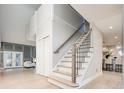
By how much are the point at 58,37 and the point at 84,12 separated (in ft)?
6.08

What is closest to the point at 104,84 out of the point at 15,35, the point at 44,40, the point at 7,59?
the point at 44,40

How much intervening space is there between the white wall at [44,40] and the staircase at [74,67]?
0.68 meters

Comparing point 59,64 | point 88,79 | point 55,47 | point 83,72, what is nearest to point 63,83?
point 83,72

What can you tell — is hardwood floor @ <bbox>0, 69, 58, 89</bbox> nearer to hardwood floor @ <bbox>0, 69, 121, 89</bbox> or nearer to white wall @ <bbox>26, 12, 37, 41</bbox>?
hardwood floor @ <bbox>0, 69, 121, 89</bbox>

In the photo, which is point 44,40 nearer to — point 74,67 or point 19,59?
point 74,67

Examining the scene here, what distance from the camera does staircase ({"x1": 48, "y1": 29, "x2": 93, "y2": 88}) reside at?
10.2 feet

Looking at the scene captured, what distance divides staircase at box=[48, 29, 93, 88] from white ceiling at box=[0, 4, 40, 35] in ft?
14.6

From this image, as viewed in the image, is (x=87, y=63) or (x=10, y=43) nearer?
(x=87, y=63)

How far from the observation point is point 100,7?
324 centimetres

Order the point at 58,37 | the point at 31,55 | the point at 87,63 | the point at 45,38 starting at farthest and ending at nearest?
the point at 31,55 → the point at 45,38 → the point at 58,37 → the point at 87,63

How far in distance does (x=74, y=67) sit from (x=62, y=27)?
2.76 meters

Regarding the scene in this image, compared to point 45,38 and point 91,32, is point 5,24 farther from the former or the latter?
point 91,32

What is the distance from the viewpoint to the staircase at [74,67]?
10.2 ft

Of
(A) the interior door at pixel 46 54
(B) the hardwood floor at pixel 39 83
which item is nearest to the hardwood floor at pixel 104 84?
(B) the hardwood floor at pixel 39 83
